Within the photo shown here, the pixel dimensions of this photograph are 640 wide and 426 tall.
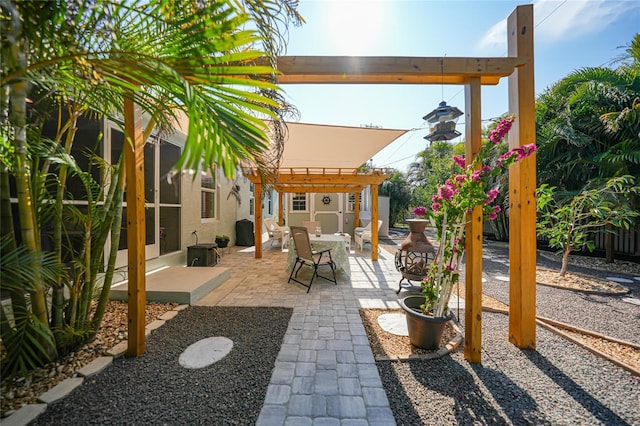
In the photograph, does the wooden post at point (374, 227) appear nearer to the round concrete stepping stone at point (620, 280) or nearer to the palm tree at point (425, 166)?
the round concrete stepping stone at point (620, 280)

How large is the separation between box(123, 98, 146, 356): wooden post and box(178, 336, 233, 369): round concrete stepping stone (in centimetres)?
41

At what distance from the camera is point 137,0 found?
116cm

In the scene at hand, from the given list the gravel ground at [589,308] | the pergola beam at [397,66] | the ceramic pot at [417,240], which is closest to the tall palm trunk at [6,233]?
the pergola beam at [397,66]

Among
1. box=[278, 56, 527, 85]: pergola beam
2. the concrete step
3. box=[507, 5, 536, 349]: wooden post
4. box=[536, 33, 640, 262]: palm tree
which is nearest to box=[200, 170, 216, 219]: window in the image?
the concrete step

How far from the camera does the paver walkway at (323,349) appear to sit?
155 cm

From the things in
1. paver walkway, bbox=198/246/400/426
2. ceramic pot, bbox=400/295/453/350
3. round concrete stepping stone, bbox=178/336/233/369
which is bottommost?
paver walkway, bbox=198/246/400/426

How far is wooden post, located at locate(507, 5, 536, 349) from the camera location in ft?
7.11

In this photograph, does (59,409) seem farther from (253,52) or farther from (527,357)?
(527,357)

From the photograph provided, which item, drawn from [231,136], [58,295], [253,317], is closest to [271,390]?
[253,317]

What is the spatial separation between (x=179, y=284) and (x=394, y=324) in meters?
3.07

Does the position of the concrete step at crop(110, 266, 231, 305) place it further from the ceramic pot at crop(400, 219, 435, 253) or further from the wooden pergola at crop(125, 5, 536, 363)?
the ceramic pot at crop(400, 219, 435, 253)

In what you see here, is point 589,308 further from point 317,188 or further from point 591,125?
point 317,188

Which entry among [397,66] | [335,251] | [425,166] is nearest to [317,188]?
[335,251]

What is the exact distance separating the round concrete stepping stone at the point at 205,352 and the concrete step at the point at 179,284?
1.13m
